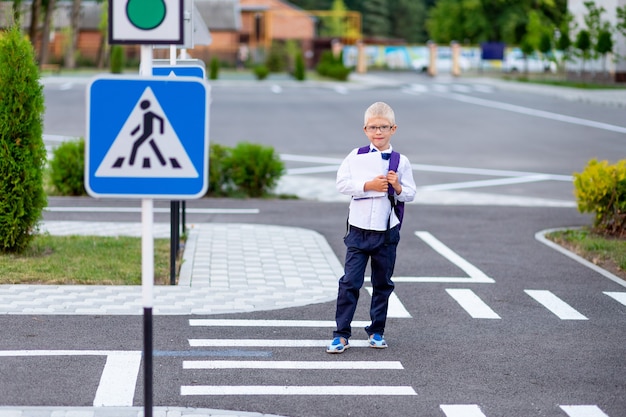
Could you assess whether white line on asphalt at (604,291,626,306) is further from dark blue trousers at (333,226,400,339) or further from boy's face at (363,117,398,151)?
boy's face at (363,117,398,151)

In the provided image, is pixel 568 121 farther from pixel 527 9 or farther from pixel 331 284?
pixel 527 9

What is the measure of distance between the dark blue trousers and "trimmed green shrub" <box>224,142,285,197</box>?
8.75 m

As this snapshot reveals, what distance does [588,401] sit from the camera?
6.16 m

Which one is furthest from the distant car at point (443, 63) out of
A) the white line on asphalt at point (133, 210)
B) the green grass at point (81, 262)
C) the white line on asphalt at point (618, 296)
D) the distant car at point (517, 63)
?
the white line on asphalt at point (618, 296)

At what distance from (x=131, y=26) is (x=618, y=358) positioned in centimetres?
413

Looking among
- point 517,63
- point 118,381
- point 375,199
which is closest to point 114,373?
point 118,381

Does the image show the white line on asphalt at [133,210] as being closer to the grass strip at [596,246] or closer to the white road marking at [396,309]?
the grass strip at [596,246]

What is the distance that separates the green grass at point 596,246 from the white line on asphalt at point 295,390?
15.9 ft

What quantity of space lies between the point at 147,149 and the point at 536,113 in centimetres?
3289

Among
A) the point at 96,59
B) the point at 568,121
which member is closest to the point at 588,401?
the point at 568,121

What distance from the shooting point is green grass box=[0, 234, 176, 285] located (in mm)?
9461

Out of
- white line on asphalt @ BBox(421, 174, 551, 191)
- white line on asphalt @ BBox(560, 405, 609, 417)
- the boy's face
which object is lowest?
white line on asphalt @ BBox(421, 174, 551, 191)

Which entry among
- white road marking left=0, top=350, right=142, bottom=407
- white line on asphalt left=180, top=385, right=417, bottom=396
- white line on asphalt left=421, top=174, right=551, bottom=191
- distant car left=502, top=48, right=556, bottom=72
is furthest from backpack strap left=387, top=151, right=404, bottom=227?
distant car left=502, top=48, right=556, bottom=72

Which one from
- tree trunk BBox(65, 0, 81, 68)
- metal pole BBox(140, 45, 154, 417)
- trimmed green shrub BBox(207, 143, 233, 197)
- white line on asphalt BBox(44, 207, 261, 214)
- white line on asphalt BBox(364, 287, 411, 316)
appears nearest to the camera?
metal pole BBox(140, 45, 154, 417)
